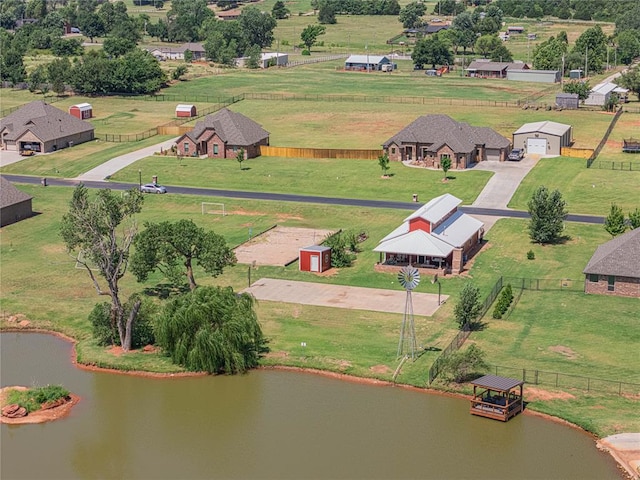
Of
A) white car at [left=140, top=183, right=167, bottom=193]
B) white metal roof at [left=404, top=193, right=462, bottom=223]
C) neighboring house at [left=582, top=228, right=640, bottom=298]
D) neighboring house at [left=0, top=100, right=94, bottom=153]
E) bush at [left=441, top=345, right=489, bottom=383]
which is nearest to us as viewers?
bush at [left=441, top=345, right=489, bottom=383]

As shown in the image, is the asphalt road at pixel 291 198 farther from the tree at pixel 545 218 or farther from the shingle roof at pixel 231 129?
the shingle roof at pixel 231 129

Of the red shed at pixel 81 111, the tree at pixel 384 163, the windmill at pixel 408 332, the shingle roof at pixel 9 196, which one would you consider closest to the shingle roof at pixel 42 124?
the red shed at pixel 81 111

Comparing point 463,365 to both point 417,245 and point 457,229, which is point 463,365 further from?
point 457,229

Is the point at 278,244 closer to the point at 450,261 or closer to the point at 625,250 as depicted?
the point at 450,261

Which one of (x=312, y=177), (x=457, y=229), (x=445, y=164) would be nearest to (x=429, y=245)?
(x=457, y=229)

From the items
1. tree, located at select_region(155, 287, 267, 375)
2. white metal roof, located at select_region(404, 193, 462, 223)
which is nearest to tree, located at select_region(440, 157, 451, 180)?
white metal roof, located at select_region(404, 193, 462, 223)

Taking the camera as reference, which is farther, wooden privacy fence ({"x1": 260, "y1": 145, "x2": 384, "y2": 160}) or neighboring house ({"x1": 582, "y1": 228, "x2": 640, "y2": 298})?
wooden privacy fence ({"x1": 260, "y1": 145, "x2": 384, "y2": 160})

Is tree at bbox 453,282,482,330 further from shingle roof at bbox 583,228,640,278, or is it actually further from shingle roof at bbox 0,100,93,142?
shingle roof at bbox 0,100,93,142

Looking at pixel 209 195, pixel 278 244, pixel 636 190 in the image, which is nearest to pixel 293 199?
pixel 209 195
